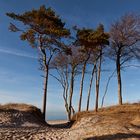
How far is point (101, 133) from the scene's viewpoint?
15.5 m

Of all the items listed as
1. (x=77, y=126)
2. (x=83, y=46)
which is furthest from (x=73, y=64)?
(x=77, y=126)

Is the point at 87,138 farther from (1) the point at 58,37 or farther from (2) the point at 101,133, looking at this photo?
(1) the point at 58,37

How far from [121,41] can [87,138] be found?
2115cm

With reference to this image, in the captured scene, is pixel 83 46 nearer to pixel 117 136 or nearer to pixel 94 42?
pixel 94 42

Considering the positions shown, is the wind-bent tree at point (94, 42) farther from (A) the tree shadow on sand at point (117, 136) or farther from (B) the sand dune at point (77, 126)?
(A) the tree shadow on sand at point (117, 136)

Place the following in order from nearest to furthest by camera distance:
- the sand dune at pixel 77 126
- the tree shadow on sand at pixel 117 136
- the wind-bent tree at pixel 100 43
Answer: the tree shadow on sand at pixel 117 136 → the sand dune at pixel 77 126 → the wind-bent tree at pixel 100 43

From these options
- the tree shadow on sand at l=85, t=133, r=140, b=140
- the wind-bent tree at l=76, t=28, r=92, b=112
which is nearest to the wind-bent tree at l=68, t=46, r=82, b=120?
the wind-bent tree at l=76, t=28, r=92, b=112

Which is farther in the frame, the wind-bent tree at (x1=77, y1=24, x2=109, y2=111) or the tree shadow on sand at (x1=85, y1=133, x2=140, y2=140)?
the wind-bent tree at (x1=77, y1=24, x2=109, y2=111)

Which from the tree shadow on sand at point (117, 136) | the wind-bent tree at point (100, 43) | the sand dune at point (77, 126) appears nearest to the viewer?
the tree shadow on sand at point (117, 136)

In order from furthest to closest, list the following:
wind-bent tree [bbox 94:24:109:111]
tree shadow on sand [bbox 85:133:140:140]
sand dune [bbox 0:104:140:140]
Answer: wind-bent tree [bbox 94:24:109:111], sand dune [bbox 0:104:140:140], tree shadow on sand [bbox 85:133:140:140]

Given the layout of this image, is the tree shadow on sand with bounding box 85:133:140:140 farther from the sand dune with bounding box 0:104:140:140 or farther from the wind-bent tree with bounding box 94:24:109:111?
the wind-bent tree with bounding box 94:24:109:111

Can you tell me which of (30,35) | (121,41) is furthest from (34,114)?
(121,41)

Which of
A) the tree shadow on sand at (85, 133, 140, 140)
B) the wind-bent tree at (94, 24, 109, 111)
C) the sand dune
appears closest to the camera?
the tree shadow on sand at (85, 133, 140, 140)

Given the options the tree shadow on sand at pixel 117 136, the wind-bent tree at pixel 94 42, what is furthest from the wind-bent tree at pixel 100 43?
the tree shadow on sand at pixel 117 136
